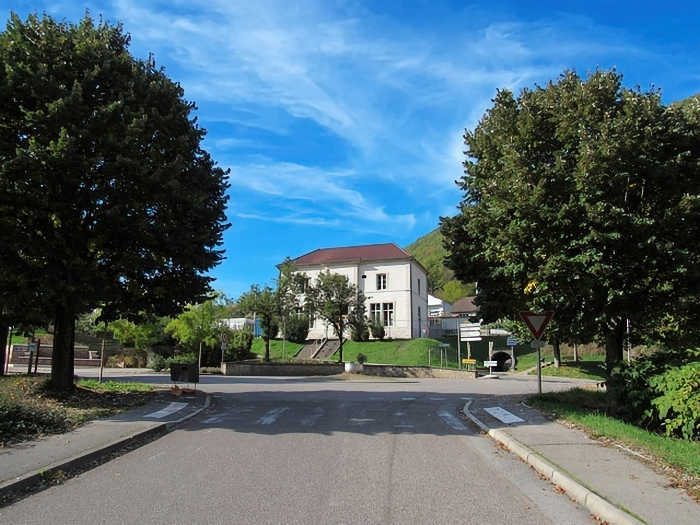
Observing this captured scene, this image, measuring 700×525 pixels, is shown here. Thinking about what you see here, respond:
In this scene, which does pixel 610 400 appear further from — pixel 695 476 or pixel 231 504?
pixel 231 504

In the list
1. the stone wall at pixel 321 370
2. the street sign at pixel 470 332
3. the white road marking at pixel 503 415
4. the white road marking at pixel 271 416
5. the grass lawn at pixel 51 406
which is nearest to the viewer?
the grass lawn at pixel 51 406

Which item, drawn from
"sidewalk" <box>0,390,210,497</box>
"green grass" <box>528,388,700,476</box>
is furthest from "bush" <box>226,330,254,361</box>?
"green grass" <box>528,388,700,476</box>

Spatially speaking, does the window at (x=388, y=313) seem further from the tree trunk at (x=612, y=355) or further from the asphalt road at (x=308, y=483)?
the asphalt road at (x=308, y=483)

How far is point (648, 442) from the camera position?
8.96 meters

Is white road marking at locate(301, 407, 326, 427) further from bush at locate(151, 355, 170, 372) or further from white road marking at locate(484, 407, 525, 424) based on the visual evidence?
bush at locate(151, 355, 170, 372)

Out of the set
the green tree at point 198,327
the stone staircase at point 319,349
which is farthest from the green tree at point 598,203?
the stone staircase at point 319,349

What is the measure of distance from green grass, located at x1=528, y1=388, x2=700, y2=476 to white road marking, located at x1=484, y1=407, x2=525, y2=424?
91 centimetres

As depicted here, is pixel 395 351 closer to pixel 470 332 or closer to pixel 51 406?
pixel 470 332

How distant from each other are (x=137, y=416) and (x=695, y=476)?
1086cm

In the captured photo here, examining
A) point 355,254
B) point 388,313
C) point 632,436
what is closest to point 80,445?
point 632,436

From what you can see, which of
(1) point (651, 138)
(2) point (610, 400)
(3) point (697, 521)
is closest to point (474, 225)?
(1) point (651, 138)

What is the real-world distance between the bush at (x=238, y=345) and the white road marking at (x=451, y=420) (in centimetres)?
2871

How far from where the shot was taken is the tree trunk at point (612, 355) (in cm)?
1345

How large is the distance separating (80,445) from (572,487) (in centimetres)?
741
